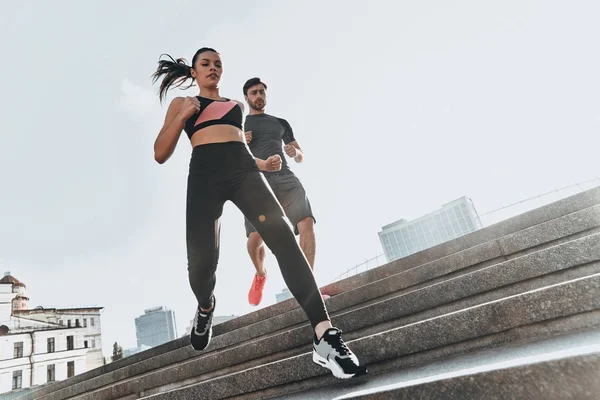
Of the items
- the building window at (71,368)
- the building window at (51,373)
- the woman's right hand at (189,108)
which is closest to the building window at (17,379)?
the building window at (51,373)

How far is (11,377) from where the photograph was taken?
31.6 m

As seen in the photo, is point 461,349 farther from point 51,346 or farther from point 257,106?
point 51,346

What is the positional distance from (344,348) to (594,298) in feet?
3.57

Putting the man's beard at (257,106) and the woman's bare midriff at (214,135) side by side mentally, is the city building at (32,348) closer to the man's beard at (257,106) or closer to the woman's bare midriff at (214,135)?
the man's beard at (257,106)

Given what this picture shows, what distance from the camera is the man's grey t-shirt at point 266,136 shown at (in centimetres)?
404

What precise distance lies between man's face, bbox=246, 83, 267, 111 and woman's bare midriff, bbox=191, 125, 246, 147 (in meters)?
2.03

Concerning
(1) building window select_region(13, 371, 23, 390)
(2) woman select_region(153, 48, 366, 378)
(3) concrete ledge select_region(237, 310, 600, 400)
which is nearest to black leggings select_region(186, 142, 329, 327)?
(2) woman select_region(153, 48, 366, 378)

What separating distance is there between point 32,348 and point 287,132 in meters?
43.1

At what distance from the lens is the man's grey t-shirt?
13.2 ft

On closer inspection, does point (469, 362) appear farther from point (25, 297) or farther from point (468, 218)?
point (468, 218)

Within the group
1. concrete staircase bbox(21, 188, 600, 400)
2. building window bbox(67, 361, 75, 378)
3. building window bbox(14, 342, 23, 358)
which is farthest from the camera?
building window bbox(67, 361, 75, 378)

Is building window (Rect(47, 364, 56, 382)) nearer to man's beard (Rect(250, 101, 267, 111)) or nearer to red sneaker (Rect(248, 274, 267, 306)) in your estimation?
red sneaker (Rect(248, 274, 267, 306))

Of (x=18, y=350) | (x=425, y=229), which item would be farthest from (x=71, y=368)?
(x=425, y=229)

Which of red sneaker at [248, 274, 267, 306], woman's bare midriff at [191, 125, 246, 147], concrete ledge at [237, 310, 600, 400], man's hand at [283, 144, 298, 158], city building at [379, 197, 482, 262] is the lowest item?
concrete ledge at [237, 310, 600, 400]
